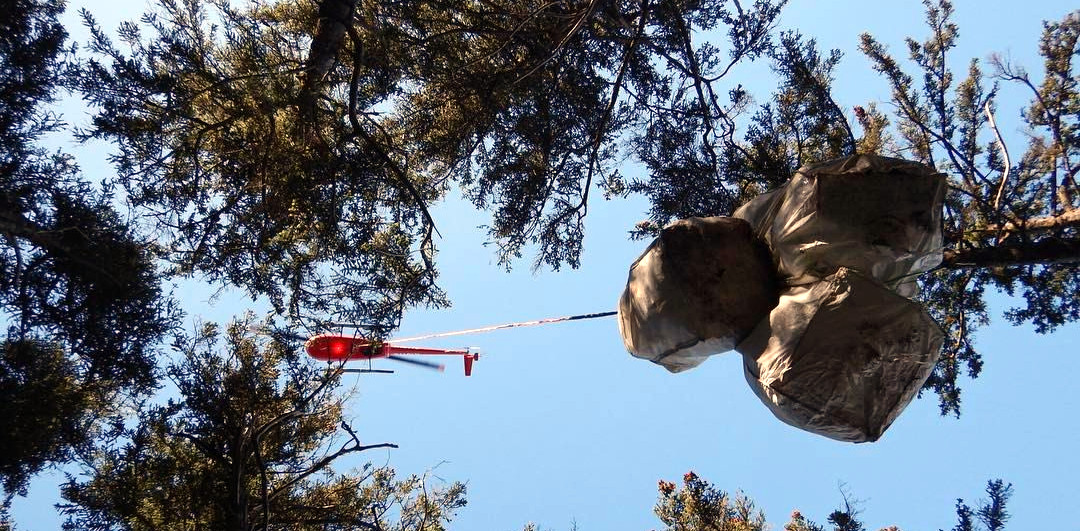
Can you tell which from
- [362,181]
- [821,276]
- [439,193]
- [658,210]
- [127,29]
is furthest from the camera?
[439,193]

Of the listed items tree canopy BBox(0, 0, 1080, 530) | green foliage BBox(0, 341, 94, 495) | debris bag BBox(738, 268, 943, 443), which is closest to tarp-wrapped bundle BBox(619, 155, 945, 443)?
debris bag BBox(738, 268, 943, 443)

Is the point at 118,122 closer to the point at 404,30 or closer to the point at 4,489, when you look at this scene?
the point at 404,30

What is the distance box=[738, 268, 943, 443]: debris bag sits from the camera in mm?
2184

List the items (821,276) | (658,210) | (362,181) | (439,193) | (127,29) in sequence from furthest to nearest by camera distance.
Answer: (439,193), (658,210), (362,181), (127,29), (821,276)

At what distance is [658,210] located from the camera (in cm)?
611

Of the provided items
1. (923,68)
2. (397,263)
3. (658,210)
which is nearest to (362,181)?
(397,263)

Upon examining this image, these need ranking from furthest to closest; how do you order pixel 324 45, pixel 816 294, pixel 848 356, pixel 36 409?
pixel 36 409
pixel 324 45
pixel 816 294
pixel 848 356

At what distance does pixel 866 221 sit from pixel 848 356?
0.59m

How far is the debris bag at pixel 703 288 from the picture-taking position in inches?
103

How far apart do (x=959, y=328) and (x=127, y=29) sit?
25.7 ft

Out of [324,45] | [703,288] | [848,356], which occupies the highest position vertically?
[324,45]

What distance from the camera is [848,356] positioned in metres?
2.17

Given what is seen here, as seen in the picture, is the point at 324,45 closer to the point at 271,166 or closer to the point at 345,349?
the point at 271,166

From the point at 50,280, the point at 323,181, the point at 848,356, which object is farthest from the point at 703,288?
the point at 50,280
